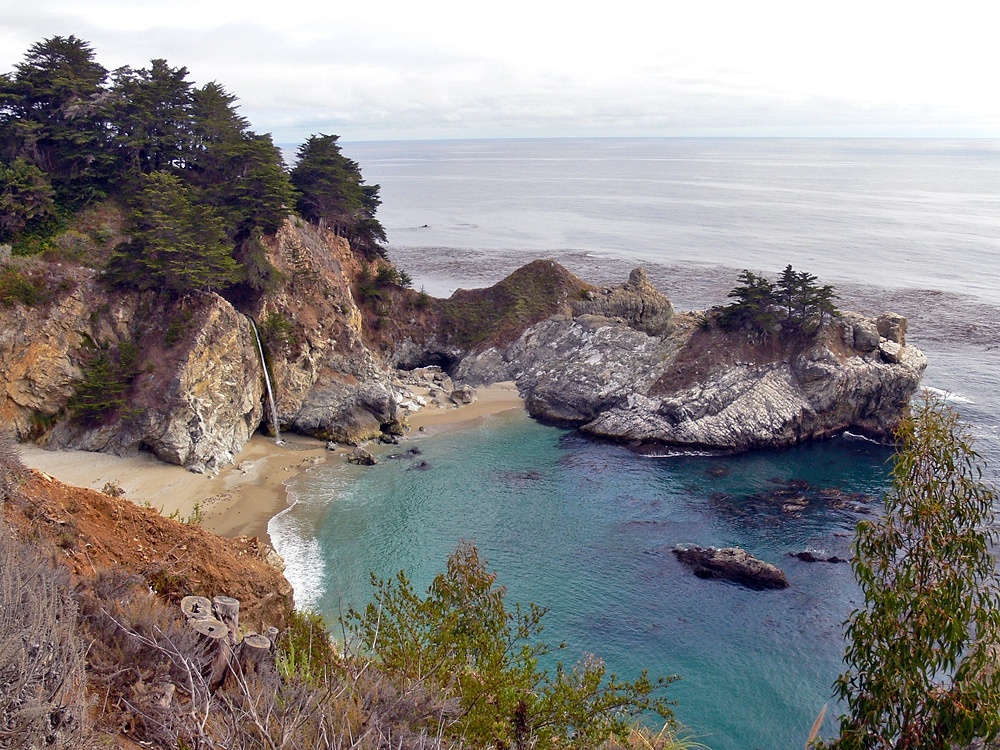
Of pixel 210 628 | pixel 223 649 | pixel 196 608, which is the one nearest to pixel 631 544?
pixel 196 608

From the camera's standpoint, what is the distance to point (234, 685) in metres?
10.5

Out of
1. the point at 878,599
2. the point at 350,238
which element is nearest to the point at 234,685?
the point at 878,599

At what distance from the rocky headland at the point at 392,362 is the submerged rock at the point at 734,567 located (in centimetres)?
1335

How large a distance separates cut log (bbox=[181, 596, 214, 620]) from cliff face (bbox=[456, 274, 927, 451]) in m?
34.3

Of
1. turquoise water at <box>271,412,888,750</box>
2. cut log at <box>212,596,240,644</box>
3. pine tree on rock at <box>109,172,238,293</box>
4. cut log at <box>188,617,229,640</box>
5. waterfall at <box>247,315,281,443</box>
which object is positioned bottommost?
turquoise water at <box>271,412,888,750</box>

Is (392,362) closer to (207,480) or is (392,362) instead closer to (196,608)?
(207,480)

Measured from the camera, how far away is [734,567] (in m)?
29.1

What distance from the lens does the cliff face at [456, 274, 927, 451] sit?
4338cm

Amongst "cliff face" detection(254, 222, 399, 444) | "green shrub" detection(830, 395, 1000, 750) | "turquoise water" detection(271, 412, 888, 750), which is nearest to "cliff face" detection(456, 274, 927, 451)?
"turquoise water" detection(271, 412, 888, 750)

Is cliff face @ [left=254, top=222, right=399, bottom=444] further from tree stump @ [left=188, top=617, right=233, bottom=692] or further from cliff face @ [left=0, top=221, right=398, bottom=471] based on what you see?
tree stump @ [left=188, top=617, right=233, bottom=692]

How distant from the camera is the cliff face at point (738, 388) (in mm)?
43375

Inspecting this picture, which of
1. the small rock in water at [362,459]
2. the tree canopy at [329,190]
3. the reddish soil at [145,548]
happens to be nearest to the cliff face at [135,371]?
the small rock in water at [362,459]

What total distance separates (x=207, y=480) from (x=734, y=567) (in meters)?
25.1

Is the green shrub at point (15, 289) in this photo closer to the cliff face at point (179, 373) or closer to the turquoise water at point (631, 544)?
the cliff face at point (179, 373)
